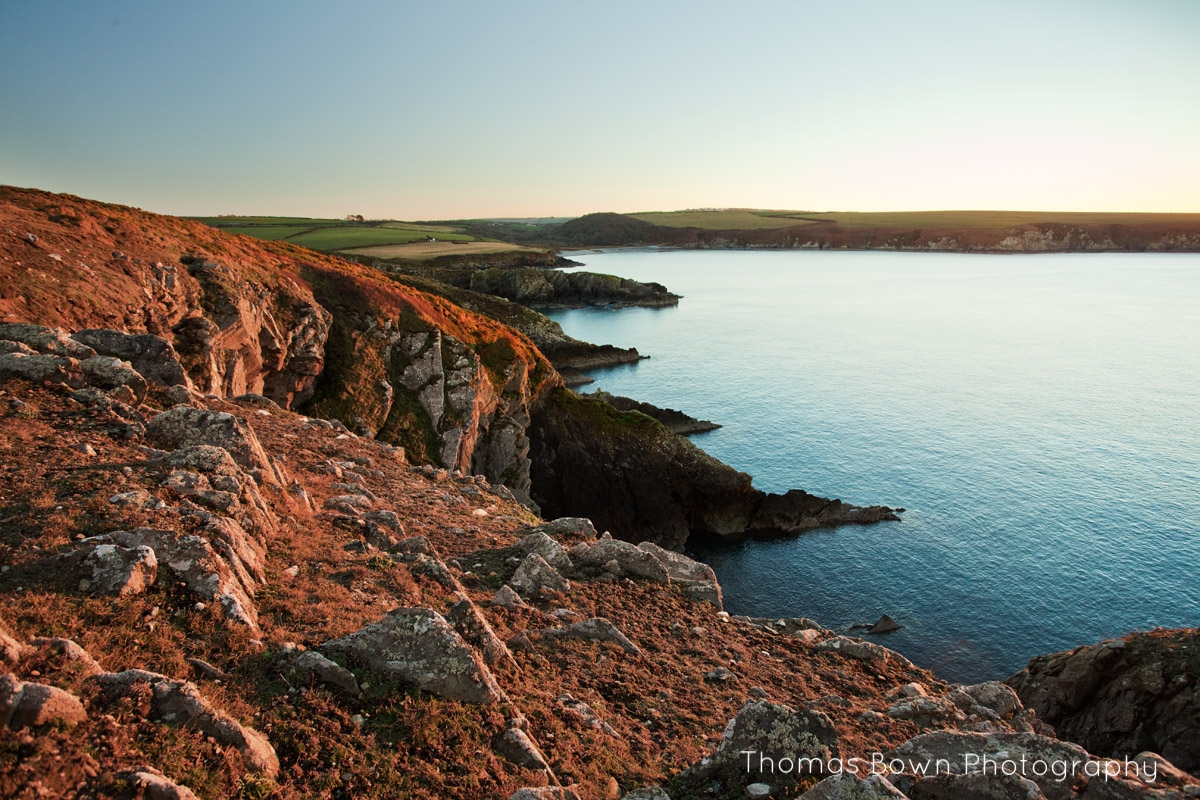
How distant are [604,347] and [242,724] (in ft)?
337

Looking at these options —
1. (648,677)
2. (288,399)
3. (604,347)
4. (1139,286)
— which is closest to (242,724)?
(648,677)

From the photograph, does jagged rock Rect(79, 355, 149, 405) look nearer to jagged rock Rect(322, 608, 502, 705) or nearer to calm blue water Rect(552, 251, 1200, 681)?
jagged rock Rect(322, 608, 502, 705)

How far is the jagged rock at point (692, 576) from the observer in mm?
17531

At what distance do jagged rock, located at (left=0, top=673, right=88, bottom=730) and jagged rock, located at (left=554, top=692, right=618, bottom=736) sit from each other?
6319 mm

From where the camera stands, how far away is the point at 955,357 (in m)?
100

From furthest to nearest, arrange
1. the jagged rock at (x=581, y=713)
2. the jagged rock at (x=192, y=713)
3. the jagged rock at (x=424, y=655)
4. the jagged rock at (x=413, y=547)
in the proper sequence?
the jagged rock at (x=413, y=547) < the jagged rock at (x=581, y=713) < the jagged rock at (x=424, y=655) < the jagged rock at (x=192, y=713)

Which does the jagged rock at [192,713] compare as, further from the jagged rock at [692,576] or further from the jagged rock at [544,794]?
the jagged rock at [692,576]

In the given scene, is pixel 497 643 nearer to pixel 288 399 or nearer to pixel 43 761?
pixel 43 761

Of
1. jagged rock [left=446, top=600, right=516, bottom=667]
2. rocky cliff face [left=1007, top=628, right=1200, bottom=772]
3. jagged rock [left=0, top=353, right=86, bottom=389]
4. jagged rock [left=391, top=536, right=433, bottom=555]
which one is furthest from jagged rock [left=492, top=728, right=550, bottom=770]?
rocky cliff face [left=1007, top=628, right=1200, bottom=772]

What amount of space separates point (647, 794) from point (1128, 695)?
26.5m

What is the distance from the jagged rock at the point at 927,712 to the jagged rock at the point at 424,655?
890cm

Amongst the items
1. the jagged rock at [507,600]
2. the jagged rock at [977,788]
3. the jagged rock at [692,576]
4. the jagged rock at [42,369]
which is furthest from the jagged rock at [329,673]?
the jagged rock at [42,369]

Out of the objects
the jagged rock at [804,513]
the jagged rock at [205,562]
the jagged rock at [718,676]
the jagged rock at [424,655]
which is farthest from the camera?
the jagged rock at [804,513]

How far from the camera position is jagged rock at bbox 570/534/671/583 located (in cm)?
1722
